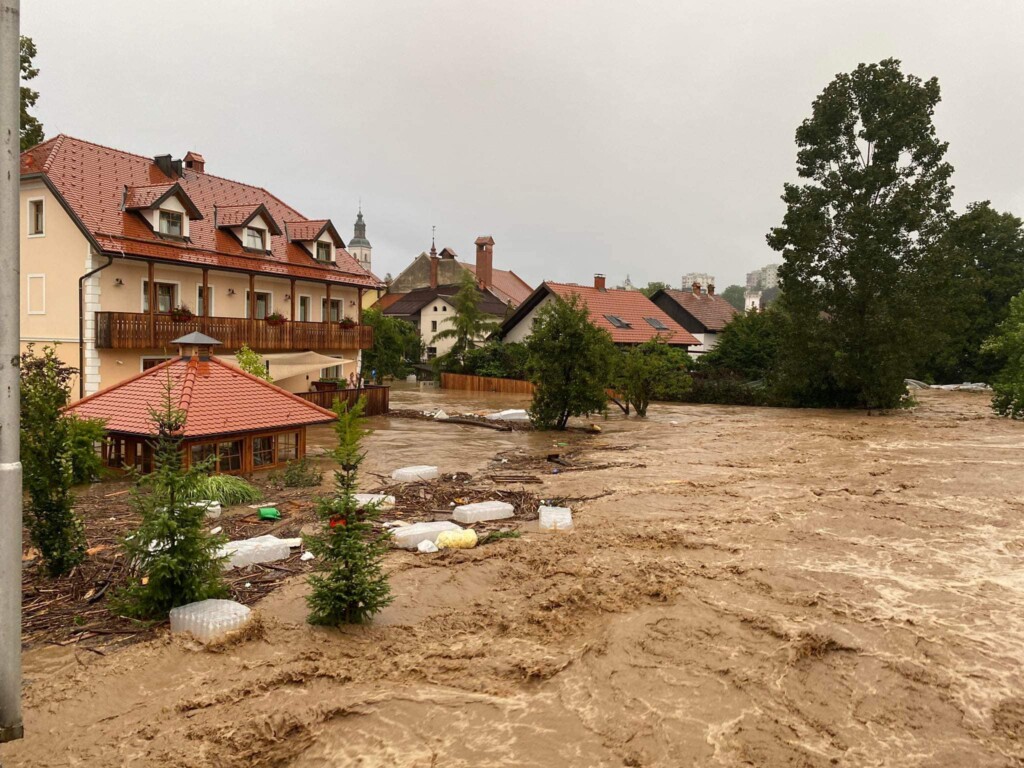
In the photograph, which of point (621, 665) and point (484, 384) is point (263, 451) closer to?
point (621, 665)

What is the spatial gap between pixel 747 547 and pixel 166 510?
8057 mm

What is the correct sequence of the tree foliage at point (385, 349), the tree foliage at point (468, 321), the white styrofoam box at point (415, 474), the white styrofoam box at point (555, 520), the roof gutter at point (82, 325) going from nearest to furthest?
the white styrofoam box at point (555, 520) → the white styrofoam box at point (415, 474) → the roof gutter at point (82, 325) → the tree foliage at point (385, 349) → the tree foliage at point (468, 321)

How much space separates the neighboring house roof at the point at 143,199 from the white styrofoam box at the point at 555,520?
58.0 ft

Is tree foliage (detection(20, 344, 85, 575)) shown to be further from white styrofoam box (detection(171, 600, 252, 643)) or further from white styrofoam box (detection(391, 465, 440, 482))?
white styrofoam box (detection(391, 465, 440, 482))

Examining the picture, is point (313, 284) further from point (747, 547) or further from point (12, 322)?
point (12, 322)

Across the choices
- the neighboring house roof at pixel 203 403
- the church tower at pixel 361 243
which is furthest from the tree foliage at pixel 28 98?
the church tower at pixel 361 243

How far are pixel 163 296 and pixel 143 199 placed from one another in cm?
329

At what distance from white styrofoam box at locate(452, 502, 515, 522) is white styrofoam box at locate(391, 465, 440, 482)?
350 centimetres

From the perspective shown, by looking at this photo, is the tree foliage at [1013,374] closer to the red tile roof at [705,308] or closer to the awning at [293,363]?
the red tile roof at [705,308]

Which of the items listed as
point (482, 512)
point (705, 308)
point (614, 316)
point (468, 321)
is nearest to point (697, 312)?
point (705, 308)

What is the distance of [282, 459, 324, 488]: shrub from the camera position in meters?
15.5

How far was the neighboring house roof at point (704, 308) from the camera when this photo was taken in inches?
2349

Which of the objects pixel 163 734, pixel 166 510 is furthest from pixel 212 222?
pixel 163 734

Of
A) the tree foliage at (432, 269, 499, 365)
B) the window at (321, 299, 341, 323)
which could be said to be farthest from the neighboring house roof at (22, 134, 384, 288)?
the tree foliage at (432, 269, 499, 365)
